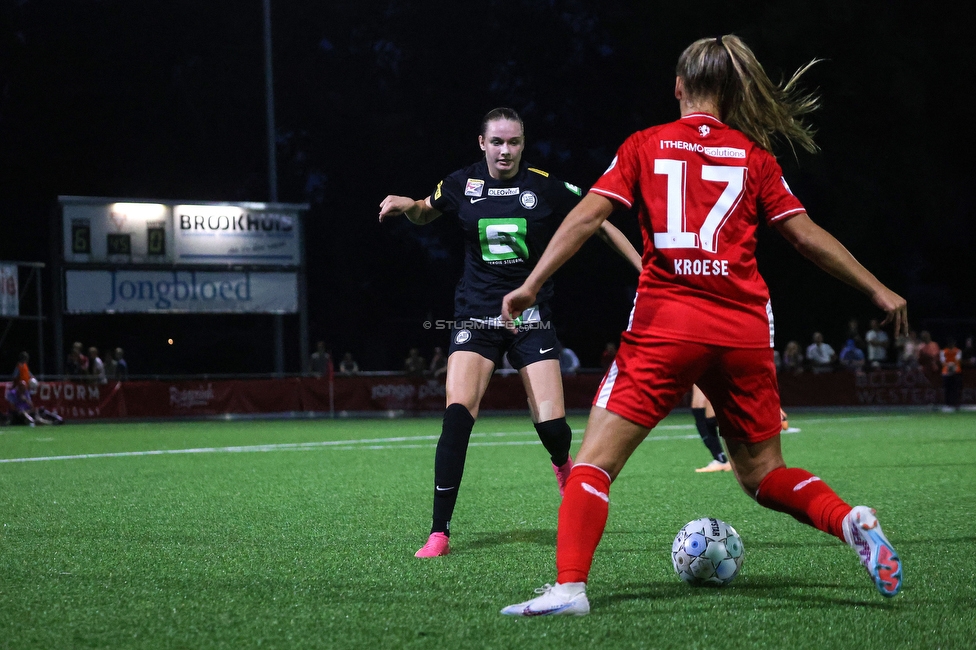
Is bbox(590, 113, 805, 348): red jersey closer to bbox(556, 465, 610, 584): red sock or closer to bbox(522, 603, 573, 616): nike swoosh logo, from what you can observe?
bbox(556, 465, 610, 584): red sock

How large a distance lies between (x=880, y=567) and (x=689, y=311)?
43.6 inches

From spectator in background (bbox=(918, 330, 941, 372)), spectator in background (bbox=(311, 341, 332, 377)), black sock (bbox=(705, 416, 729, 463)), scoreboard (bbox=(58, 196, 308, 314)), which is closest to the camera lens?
black sock (bbox=(705, 416, 729, 463))

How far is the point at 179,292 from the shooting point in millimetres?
28750

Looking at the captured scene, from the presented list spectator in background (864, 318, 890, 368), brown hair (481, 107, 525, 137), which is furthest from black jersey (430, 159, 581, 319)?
spectator in background (864, 318, 890, 368)

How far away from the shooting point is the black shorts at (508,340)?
6020 millimetres

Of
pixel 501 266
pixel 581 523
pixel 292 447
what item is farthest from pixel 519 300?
pixel 292 447

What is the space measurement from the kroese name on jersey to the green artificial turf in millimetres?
17682

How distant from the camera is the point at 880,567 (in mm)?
3879

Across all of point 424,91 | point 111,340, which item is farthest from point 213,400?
point 424,91

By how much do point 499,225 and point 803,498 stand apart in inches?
98.4

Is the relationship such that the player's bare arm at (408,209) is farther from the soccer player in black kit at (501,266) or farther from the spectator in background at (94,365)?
the spectator in background at (94,365)

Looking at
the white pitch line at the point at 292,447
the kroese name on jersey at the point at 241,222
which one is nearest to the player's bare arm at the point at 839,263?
the white pitch line at the point at 292,447

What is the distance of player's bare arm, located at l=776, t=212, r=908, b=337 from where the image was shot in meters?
4.05

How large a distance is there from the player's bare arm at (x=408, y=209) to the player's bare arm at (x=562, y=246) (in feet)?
6.29
